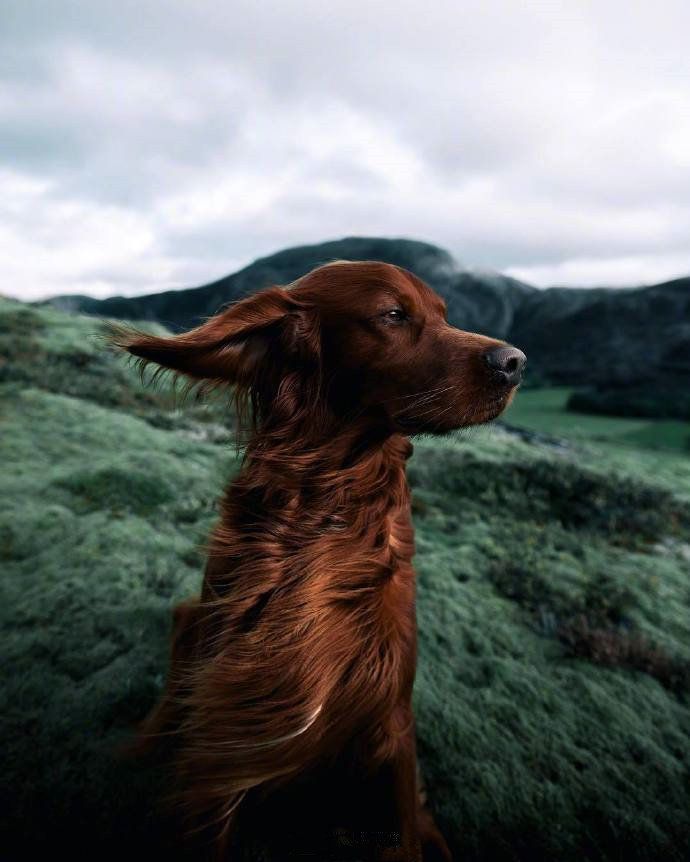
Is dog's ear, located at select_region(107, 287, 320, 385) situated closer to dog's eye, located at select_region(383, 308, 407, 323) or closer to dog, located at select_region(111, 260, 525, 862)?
dog, located at select_region(111, 260, 525, 862)


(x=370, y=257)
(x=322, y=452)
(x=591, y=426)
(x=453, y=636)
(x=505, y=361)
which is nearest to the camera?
(x=505, y=361)

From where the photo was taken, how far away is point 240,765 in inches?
63.4

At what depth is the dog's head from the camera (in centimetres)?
173

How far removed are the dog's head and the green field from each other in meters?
0.43

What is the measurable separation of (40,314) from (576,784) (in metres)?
8.88

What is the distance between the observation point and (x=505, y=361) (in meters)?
1.71

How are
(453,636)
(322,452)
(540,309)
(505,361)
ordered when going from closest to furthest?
(505,361)
(322,452)
(453,636)
(540,309)

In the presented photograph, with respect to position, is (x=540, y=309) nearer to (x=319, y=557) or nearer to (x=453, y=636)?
(x=453, y=636)

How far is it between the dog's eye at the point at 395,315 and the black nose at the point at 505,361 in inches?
11.6

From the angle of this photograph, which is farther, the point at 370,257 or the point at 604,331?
the point at 604,331

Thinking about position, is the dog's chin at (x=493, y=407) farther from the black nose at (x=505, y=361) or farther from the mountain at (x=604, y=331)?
the mountain at (x=604, y=331)

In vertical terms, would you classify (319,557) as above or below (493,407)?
below

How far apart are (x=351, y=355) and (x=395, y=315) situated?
0.19 meters

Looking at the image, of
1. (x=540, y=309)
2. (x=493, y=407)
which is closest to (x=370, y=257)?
(x=540, y=309)
